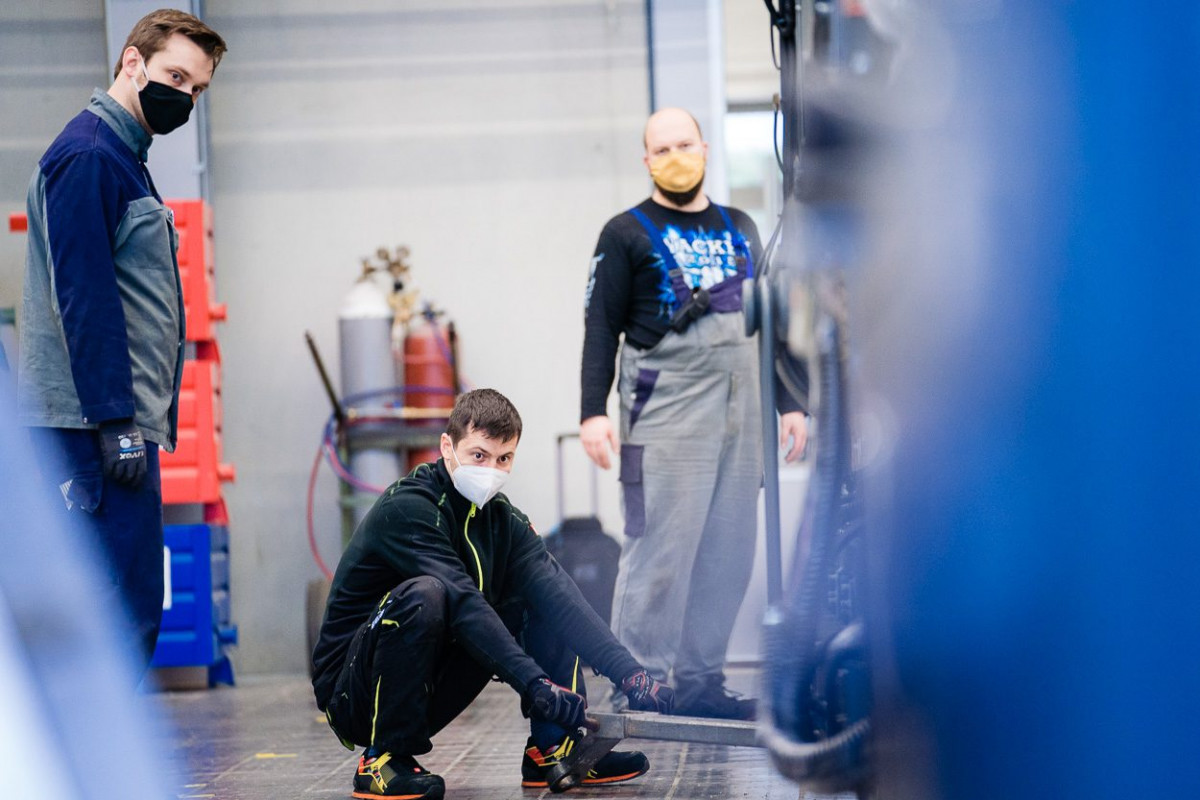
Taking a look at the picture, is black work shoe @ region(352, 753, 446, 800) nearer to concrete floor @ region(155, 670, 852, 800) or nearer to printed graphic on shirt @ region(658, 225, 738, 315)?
concrete floor @ region(155, 670, 852, 800)

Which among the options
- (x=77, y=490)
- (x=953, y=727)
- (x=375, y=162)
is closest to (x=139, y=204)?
(x=77, y=490)

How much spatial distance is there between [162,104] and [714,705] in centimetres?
212

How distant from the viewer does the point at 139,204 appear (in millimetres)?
3008

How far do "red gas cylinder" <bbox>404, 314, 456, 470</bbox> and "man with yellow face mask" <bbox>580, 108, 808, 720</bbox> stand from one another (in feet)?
6.80

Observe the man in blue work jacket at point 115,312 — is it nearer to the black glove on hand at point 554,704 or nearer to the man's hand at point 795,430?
the black glove on hand at point 554,704

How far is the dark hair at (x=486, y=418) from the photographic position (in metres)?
3.29

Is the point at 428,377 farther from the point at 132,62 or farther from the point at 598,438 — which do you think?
the point at 132,62

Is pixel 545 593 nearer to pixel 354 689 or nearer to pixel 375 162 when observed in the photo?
pixel 354 689

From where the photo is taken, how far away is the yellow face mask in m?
4.23

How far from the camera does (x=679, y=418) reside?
13.6 feet

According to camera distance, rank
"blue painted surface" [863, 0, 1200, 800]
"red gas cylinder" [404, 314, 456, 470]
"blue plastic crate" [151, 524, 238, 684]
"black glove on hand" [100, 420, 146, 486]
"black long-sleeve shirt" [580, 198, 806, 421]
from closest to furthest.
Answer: "blue painted surface" [863, 0, 1200, 800] → "black glove on hand" [100, 420, 146, 486] → "black long-sleeve shirt" [580, 198, 806, 421] → "blue plastic crate" [151, 524, 238, 684] → "red gas cylinder" [404, 314, 456, 470]

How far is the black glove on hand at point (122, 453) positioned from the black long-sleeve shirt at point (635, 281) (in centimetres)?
161

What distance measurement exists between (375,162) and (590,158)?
1.01 metres

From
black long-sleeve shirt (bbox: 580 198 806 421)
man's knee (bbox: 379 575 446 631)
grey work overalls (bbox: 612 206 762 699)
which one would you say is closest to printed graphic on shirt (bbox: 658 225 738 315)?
black long-sleeve shirt (bbox: 580 198 806 421)
